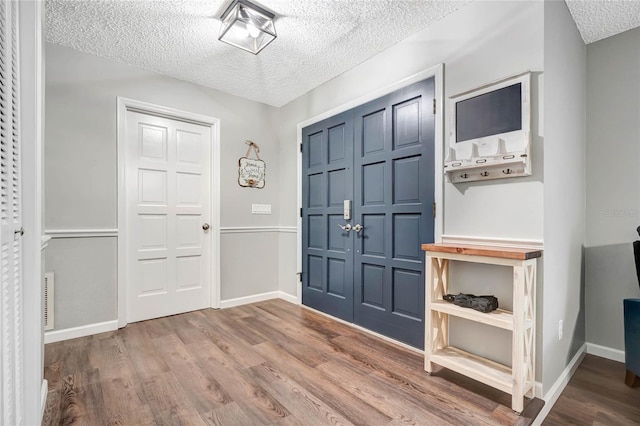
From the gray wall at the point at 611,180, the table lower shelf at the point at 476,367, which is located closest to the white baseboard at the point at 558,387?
the table lower shelf at the point at 476,367

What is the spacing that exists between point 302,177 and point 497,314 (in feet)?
7.91

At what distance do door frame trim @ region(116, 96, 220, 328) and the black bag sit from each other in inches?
99.0

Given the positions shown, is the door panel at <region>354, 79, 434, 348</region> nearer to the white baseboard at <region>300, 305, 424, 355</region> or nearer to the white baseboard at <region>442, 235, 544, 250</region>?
the white baseboard at <region>300, 305, 424, 355</region>

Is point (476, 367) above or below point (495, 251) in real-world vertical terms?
below

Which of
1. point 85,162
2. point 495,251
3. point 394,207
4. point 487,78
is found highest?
point 487,78

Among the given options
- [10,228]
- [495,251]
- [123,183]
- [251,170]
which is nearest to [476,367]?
[495,251]

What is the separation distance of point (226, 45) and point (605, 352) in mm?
3922

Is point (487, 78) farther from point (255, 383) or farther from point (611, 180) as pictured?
point (255, 383)

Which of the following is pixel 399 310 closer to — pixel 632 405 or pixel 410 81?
pixel 632 405

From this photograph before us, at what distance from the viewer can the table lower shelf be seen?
1.67m

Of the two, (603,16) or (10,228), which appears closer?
(10,228)

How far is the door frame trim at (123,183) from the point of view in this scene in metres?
2.85

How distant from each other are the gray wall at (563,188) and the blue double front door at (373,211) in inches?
27.8

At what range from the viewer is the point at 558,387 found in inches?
75.0
